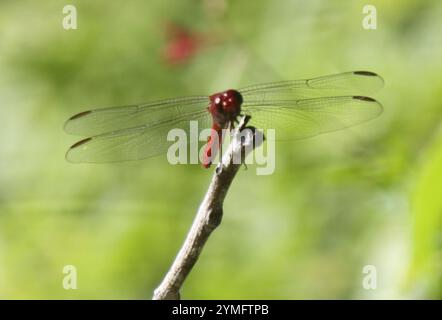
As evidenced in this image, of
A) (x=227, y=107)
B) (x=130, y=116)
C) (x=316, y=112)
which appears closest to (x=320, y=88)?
(x=316, y=112)

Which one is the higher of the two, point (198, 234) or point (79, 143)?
point (79, 143)

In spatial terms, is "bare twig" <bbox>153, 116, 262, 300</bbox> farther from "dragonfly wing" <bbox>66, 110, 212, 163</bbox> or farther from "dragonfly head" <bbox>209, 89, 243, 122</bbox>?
"dragonfly wing" <bbox>66, 110, 212, 163</bbox>

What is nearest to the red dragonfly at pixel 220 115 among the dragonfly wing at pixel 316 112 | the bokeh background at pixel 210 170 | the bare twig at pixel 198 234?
the dragonfly wing at pixel 316 112

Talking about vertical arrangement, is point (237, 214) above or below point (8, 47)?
below

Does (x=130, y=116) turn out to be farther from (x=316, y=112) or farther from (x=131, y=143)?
(x=316, y=112)

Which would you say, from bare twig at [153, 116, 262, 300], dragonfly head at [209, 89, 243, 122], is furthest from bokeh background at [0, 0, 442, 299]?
bare twig at [153, 116, 262, 300]

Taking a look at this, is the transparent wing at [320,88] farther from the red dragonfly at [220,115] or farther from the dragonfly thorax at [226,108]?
the dragonfly thorax at [226,108]
